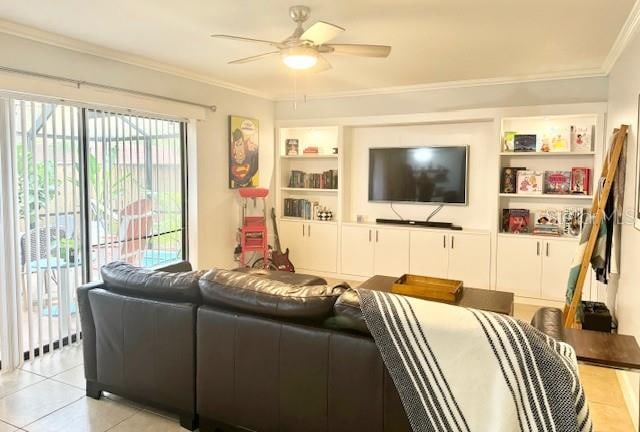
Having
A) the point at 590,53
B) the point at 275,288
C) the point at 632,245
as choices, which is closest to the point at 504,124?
the point at 590,53

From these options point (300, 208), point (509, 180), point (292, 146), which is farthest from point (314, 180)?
point (509, 180)

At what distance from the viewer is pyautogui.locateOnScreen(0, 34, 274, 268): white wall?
11.3ft

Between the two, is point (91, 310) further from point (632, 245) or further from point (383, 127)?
point (383, 127)

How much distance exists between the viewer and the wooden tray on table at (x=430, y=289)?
3459mm

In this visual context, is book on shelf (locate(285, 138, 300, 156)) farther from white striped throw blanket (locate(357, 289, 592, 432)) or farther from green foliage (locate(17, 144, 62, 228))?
white striped throw blanket (locate(357, 289, 592, 432))

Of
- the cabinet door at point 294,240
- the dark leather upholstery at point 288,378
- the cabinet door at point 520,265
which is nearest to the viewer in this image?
the dark leather upholstery at point 288,378

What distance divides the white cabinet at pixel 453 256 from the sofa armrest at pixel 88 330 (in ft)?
11.8

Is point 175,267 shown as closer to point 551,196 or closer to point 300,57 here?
point 300,57

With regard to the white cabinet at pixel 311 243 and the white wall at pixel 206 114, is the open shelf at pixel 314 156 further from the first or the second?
the white cabinet at pixel 311 243

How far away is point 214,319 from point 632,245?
2602mm

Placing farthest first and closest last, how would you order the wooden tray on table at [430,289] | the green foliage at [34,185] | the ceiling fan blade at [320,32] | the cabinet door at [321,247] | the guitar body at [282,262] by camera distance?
the cabinet door at [321,247]
the guitar body at [282,262]
the wooden tray on table at [430,289]
the green foliage at [34,185]
the ceiling fan blade at [320,32]

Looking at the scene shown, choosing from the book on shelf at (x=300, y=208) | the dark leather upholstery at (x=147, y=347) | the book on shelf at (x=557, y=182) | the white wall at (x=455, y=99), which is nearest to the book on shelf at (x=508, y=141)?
the white wall at (x=455, y=99)

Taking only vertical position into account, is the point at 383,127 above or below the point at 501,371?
above

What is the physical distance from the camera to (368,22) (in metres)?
3.21
